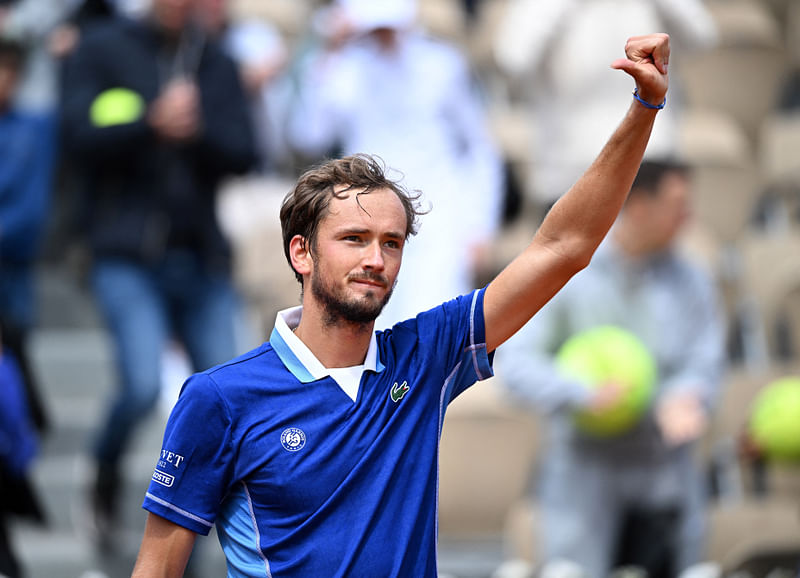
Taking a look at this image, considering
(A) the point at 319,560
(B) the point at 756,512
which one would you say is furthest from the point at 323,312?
(B) the point at 756,512

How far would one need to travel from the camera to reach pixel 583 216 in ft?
8.54

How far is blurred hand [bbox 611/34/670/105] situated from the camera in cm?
248

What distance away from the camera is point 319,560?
2484 millimetres

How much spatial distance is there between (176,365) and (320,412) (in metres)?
3.84

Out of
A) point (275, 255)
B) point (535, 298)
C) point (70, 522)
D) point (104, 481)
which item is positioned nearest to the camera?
point (535, 298)

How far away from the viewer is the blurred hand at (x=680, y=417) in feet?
15.7

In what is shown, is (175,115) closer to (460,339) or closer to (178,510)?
(460,339)

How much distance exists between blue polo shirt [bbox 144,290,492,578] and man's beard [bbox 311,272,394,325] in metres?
0.09

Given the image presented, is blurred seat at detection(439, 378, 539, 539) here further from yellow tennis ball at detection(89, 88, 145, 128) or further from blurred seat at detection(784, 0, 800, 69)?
blurred seat at detection(784, 0, 800, 69)

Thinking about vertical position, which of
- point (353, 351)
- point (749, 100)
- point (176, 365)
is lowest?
point (353, 351)

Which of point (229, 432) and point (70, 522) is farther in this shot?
point (70, 522)

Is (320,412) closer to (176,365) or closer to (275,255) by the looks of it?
(176,365)

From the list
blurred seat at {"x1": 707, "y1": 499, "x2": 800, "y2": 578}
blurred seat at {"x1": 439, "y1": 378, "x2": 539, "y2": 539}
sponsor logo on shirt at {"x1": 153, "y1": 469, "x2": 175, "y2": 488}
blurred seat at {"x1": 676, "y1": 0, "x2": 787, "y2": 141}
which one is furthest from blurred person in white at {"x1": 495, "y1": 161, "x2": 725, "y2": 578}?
blurred seat at {"x1": 676, "y1": 0, "x2": 787, "y2": 141}

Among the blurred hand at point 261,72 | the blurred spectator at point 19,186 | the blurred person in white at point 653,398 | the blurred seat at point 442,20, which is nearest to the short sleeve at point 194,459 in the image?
the blurred person in white at point 653,398
